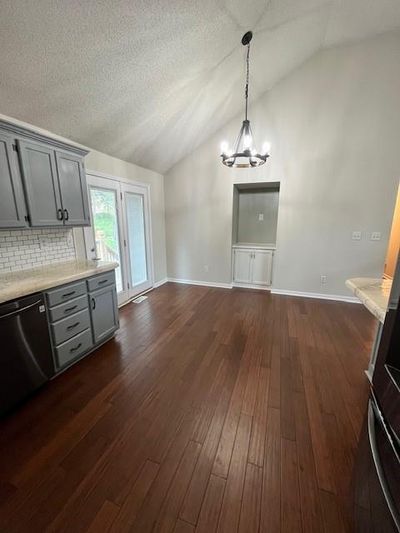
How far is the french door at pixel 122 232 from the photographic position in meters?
3.19

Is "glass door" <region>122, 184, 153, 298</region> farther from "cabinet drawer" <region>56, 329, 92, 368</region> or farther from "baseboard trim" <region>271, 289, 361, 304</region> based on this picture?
"baseboard trim" <region>271, 289, 361, 304</region>

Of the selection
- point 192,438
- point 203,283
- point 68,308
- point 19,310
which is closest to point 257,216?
point 203,283

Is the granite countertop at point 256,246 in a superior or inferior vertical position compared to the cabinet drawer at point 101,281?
superior

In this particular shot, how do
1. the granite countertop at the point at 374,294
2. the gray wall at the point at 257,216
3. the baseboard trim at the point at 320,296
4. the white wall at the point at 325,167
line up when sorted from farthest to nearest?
1. the gray wall at the point at 257,216
2. the baseboard trim at the point at 320,296
3. the white wall at the point at 325,167
4. the granite countertop at the point at 374,294

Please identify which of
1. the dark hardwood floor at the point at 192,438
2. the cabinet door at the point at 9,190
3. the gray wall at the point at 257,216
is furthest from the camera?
the gray wall at the point at 257,216

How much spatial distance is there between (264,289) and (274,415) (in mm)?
3063

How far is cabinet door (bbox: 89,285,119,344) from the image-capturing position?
2.45 meters

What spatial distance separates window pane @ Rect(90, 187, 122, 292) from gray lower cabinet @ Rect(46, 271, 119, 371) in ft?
3.03

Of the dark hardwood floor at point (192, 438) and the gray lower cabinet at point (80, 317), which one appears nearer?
the dark hardwood floor at point (192, 438)

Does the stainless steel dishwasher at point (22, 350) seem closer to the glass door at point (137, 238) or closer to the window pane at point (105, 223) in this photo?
the window pane at point (105, 223)

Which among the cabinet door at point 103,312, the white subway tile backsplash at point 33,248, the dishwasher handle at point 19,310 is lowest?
the cabinet door at point 103,312

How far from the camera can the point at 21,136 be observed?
6.32ft

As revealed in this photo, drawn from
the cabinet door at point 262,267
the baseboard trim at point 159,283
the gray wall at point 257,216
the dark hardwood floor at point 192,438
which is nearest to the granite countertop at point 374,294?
the dark hardwood floor at point 192,438

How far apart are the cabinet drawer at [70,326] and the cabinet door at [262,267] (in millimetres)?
3274
